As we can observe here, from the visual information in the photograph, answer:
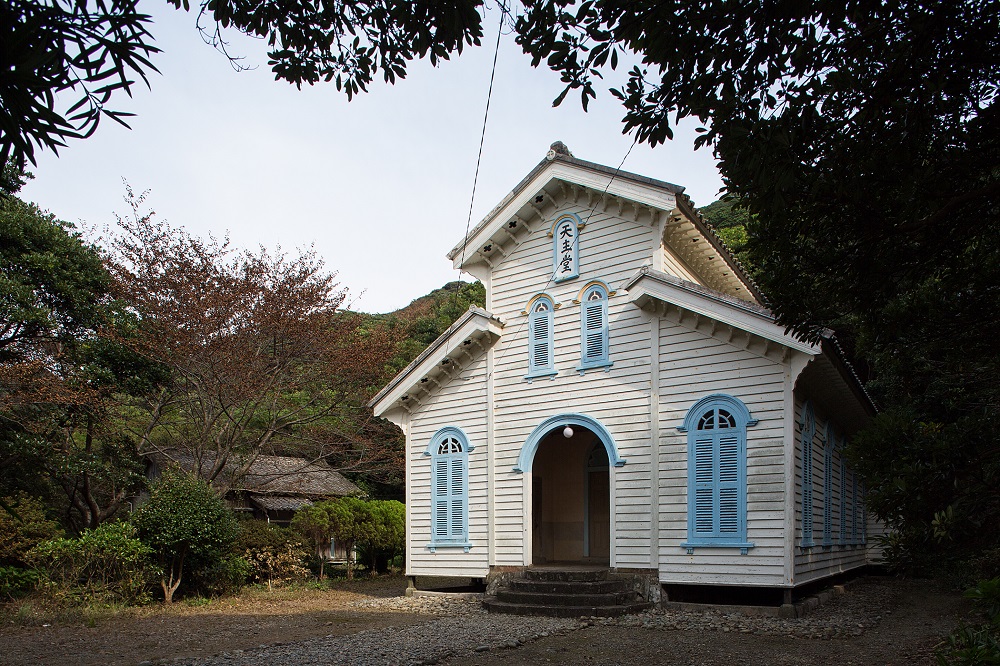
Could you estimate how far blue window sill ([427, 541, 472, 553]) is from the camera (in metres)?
14.7

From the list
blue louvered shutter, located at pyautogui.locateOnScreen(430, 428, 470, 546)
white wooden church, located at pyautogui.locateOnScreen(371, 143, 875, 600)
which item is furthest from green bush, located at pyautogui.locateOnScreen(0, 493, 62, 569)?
blue louvered shutter, located at pyautogui.locateOnScreen(430, 428, 470, 546)

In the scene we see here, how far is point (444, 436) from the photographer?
50.9 feet

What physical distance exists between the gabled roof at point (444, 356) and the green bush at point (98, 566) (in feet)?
17.3

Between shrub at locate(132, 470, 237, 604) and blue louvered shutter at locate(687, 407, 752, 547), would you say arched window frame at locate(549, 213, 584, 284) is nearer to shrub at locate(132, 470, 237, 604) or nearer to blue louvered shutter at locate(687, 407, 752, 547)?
blue louvered shutter at locate(687, 407, 752, 547)

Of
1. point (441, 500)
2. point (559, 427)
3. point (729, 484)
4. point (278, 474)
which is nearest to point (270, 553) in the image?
point (278, 474)

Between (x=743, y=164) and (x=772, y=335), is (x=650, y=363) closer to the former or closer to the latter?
(x=772, y=335)

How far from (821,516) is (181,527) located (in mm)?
12067

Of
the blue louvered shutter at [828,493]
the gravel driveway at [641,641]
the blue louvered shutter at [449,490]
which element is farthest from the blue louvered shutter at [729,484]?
the blue louvered shutter at [449,490]

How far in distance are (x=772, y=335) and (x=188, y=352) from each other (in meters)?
11.8

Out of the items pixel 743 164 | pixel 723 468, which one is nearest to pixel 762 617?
pixel 723 468

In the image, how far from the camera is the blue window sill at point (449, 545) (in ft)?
48.3

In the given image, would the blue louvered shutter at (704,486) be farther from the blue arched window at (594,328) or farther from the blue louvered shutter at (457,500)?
the blue louvered shutter at (457,500)

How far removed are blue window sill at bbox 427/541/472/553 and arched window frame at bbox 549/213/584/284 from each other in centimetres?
543

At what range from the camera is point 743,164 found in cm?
504
